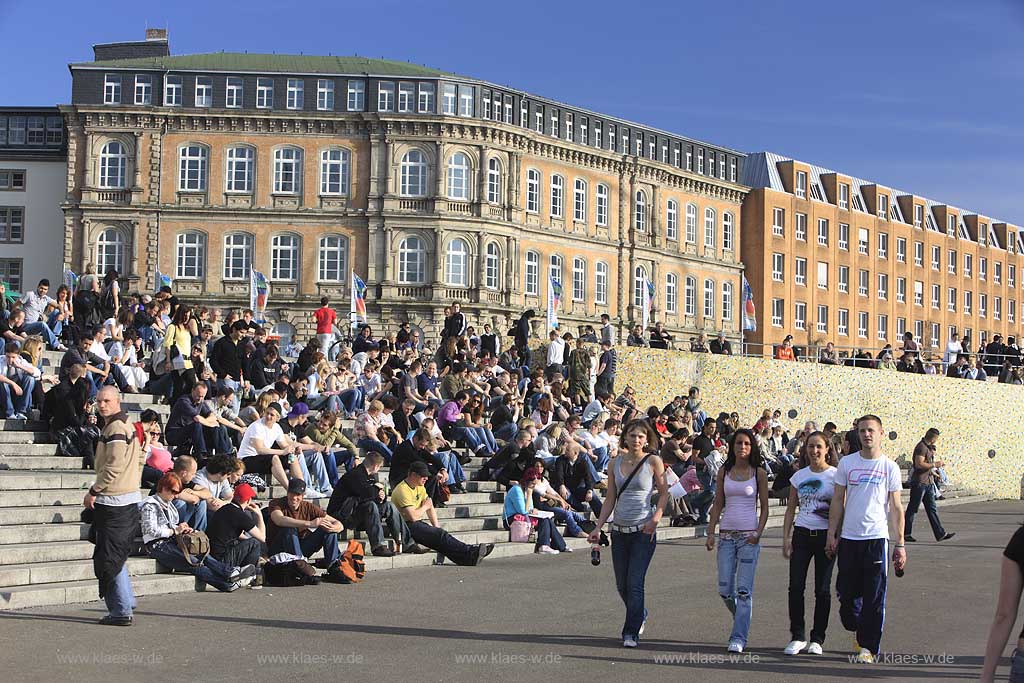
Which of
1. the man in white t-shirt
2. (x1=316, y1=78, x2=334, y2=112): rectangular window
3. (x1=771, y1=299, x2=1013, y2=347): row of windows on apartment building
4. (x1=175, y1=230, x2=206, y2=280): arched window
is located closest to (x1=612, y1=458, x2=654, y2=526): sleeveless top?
the man in white t-shirt

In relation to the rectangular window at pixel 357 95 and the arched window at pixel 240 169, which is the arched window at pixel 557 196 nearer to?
the rectangular window at pixel 357 95

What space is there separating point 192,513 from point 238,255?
A: 45.8 m

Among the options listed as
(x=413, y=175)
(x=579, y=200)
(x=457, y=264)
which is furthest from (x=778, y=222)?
(x=413, y=175)

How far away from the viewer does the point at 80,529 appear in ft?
46.1

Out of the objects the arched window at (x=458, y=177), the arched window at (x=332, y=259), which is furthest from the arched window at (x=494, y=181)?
the arched window at (x=332, y=259)

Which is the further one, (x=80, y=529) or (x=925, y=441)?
(x=925, y=441)

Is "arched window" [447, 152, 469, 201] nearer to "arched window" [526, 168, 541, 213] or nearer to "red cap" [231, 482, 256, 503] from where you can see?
"arched window" [526, 168, 541, 213]

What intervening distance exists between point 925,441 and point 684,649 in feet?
42.3

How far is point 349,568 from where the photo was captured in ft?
46.4

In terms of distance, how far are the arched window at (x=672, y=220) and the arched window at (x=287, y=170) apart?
65.4ft

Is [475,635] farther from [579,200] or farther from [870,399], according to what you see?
[579,200]

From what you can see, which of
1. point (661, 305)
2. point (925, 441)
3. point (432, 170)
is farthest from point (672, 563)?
point (661, 305)

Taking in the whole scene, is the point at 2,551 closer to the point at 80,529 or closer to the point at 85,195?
the point at 80,529

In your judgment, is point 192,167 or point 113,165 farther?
point 192,167
